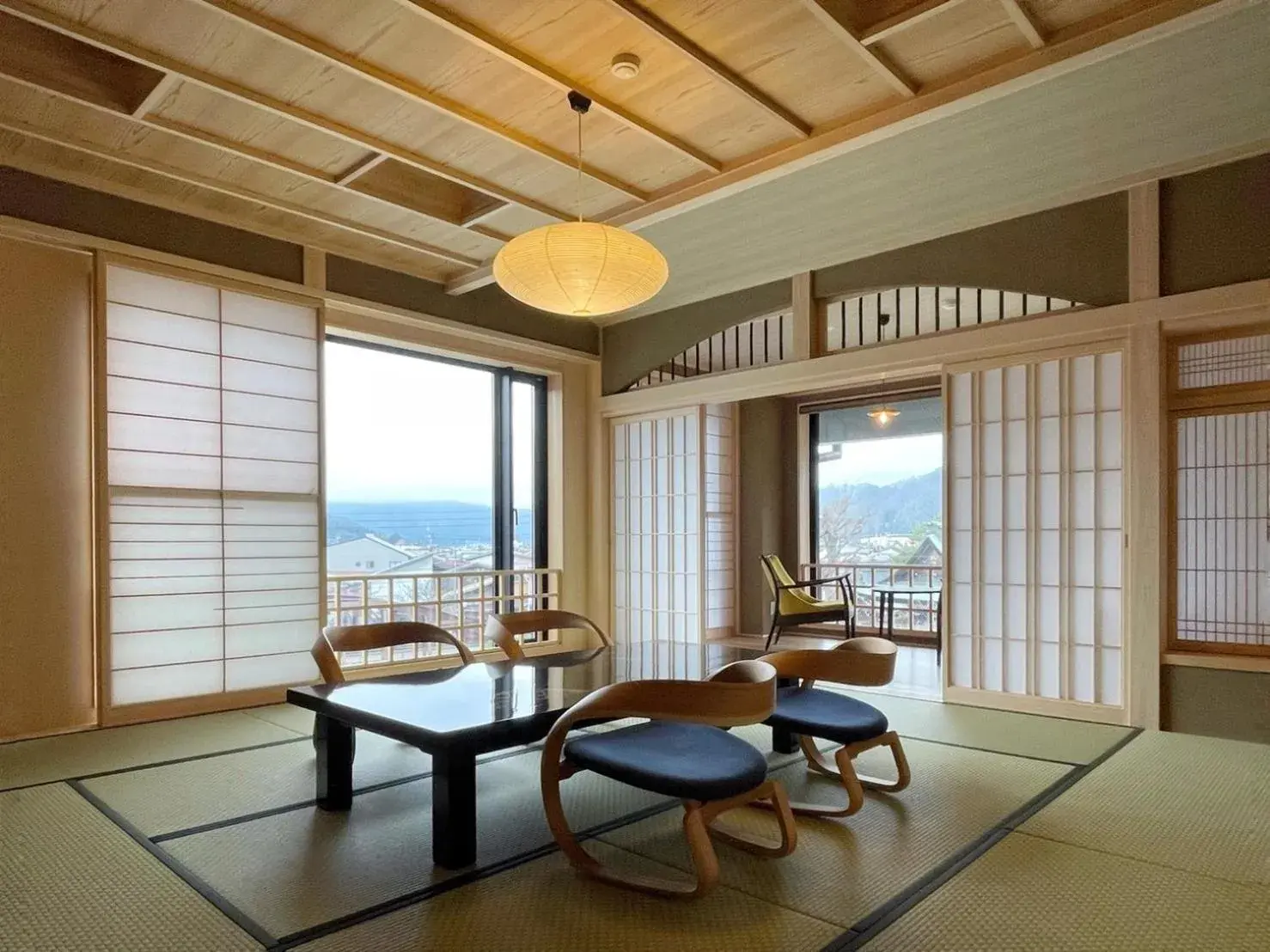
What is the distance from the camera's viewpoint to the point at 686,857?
2363 millimetres

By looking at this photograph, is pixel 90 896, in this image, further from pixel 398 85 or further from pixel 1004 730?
pixel 1004 730

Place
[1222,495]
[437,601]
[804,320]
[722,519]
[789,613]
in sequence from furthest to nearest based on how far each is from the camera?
[722,519] → [789,613] → [437,601] → [804,320] → [1222,495]

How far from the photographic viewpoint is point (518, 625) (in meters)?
3.66

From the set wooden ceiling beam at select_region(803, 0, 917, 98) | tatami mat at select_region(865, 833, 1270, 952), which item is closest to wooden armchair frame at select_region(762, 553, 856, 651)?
tatami mat at select_region(865, 833, 1270, 952)

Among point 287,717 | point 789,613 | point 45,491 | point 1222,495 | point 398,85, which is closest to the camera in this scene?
point 398,85

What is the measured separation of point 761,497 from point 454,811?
632 cm

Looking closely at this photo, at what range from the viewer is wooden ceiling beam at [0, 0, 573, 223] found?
2.67 metres

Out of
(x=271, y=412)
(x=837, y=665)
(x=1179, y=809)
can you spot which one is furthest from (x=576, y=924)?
(x=271, y=412)

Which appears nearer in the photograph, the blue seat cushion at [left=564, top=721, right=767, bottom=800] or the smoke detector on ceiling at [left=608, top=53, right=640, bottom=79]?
the blue seat cushion at [left=564, top=721, right=767, bottom=800]

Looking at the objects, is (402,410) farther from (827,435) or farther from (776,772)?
(827,435)

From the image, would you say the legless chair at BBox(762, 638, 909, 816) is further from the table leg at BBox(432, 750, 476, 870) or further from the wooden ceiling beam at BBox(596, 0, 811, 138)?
the wooden ceiling beam at BBox(596, 0, 811, 138)

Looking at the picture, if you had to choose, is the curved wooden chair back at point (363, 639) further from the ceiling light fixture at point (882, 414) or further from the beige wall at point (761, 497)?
the ceiling light fixture at point (882, 414)

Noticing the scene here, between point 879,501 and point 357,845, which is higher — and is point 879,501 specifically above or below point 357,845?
above

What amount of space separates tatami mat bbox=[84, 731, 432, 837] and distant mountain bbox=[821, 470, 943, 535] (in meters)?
6.61
